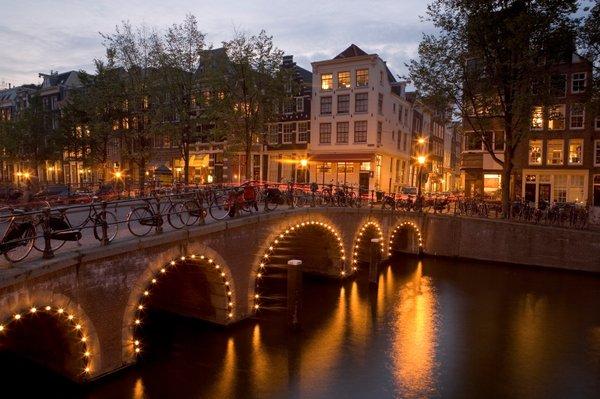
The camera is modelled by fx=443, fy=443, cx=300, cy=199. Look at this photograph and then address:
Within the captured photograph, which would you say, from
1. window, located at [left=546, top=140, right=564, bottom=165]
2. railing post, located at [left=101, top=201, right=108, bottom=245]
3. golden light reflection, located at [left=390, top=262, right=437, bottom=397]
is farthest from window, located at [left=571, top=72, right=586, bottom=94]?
railing post, located at [left=101, top=201, right=108, bottom=245]

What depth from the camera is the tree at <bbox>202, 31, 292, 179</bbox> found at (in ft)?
95.8

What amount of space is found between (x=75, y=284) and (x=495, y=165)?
35406mm

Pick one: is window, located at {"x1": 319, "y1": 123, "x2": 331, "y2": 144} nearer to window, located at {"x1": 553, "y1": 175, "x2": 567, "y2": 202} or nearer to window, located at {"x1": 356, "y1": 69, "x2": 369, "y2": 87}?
window, located at {"x1": 356, "y1": 69, "x2": 369, "y2": 87}

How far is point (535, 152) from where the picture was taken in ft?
120

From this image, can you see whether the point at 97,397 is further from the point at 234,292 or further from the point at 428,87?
the point at 428,87

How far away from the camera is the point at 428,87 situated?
2886cm

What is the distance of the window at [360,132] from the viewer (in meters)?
41.1

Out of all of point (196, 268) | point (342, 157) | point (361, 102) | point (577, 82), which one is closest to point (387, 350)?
point (196, 268)

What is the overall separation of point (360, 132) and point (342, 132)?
179 centimetres

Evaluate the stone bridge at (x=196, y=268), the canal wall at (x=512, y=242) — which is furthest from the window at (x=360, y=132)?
the canal wall at (x=512, y=242)

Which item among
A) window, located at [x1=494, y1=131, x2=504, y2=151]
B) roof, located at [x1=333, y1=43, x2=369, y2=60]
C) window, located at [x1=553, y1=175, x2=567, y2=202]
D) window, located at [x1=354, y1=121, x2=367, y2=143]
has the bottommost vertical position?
window, located at [x1=553, y1=175, x2=567, y2=202]

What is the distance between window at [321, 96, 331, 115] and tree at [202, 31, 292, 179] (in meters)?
12.4

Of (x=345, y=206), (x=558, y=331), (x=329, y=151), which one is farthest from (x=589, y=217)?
(x=329, y=151)

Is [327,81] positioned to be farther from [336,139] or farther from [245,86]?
[245,86]
